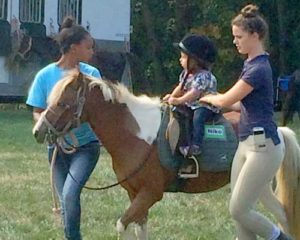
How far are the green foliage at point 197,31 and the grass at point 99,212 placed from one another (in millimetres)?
25436

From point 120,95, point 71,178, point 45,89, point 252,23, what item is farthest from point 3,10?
point 252,23

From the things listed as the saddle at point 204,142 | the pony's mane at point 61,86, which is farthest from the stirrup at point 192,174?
the pony's mane at point 61,86

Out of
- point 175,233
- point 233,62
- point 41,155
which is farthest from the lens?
point 233,62

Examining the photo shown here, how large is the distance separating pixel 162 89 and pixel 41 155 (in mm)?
24350

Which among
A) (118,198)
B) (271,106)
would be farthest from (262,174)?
(118,198)

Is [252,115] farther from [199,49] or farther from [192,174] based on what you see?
[192,174]

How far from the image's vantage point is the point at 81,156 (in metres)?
8.05

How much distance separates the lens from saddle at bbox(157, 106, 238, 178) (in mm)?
8344

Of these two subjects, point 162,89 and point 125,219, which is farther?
point 162,89

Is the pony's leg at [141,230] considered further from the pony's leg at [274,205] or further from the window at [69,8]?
the window at [69,8]

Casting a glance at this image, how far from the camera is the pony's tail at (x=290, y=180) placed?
Result: 27.5 feet

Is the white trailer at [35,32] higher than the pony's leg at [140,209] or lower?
lower

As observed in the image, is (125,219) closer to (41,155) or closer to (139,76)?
(41,155)

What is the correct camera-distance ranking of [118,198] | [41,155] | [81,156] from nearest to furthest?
[81,156]
[118,198]
[41,155]
